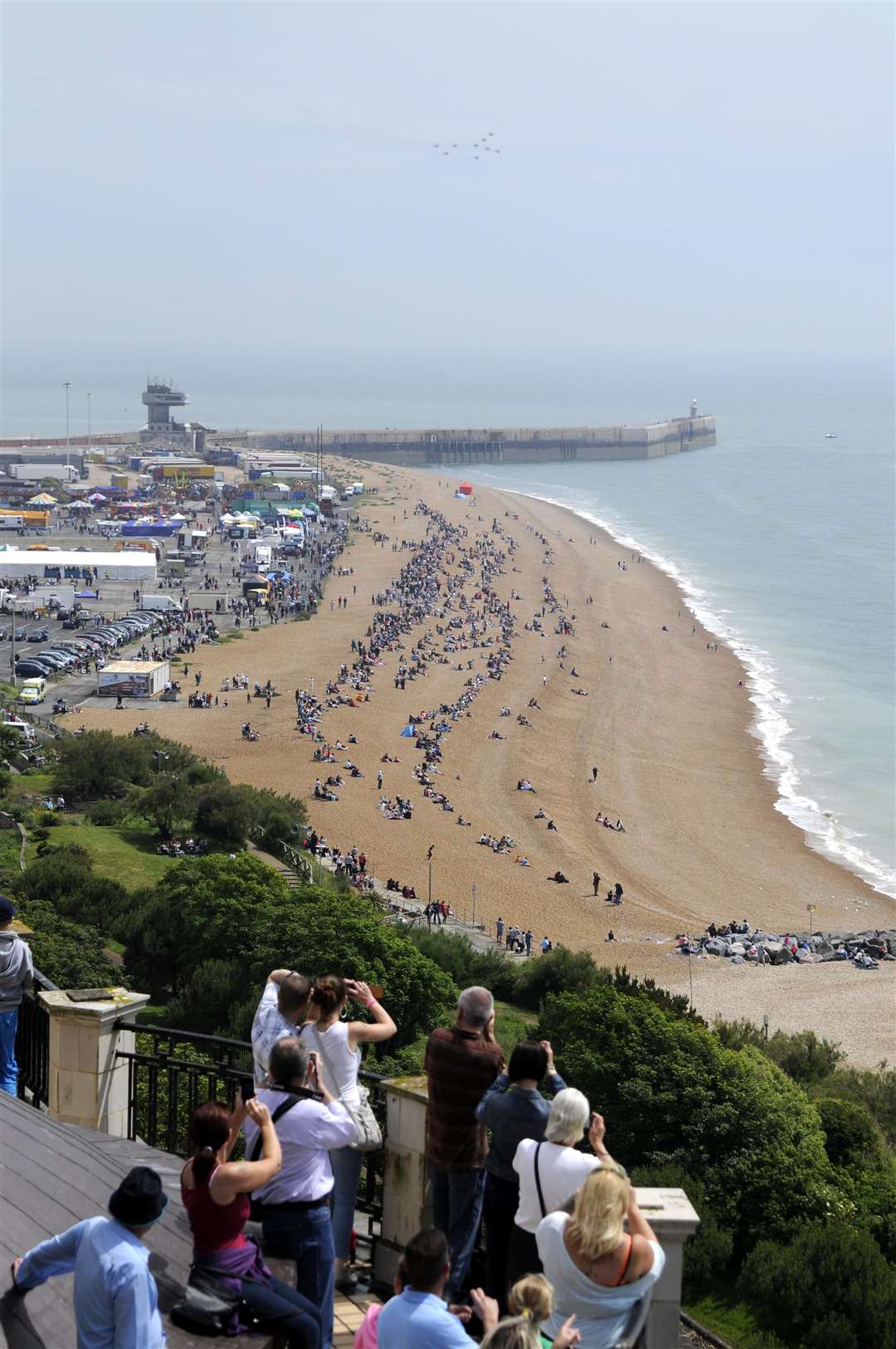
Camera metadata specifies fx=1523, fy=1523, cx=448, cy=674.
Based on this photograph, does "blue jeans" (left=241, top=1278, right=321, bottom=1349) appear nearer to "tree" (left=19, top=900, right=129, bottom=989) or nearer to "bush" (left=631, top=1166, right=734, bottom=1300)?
"bush" (left=631, top=1166, right=734, bottom=1300)

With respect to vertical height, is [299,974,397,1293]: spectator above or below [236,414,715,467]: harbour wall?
below

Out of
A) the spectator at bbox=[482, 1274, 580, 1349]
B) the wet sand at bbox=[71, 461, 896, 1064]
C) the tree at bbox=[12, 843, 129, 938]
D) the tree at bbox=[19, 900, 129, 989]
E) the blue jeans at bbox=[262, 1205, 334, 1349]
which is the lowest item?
the wet sand at bbox=[71, 461, 896, 1064]

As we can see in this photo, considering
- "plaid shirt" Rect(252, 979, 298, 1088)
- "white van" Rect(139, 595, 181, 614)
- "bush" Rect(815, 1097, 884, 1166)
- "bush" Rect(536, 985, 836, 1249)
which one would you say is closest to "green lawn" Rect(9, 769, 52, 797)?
"bush" Rect(536, 985, 836, 1249)

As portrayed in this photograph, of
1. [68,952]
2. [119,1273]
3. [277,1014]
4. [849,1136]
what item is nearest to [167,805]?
[68,952]

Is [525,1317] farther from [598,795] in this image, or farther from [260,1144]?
[598,795]

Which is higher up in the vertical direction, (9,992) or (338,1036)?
(338,1036)

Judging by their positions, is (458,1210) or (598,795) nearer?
(458,1210)

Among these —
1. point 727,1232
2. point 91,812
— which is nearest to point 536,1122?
point 727,1232
